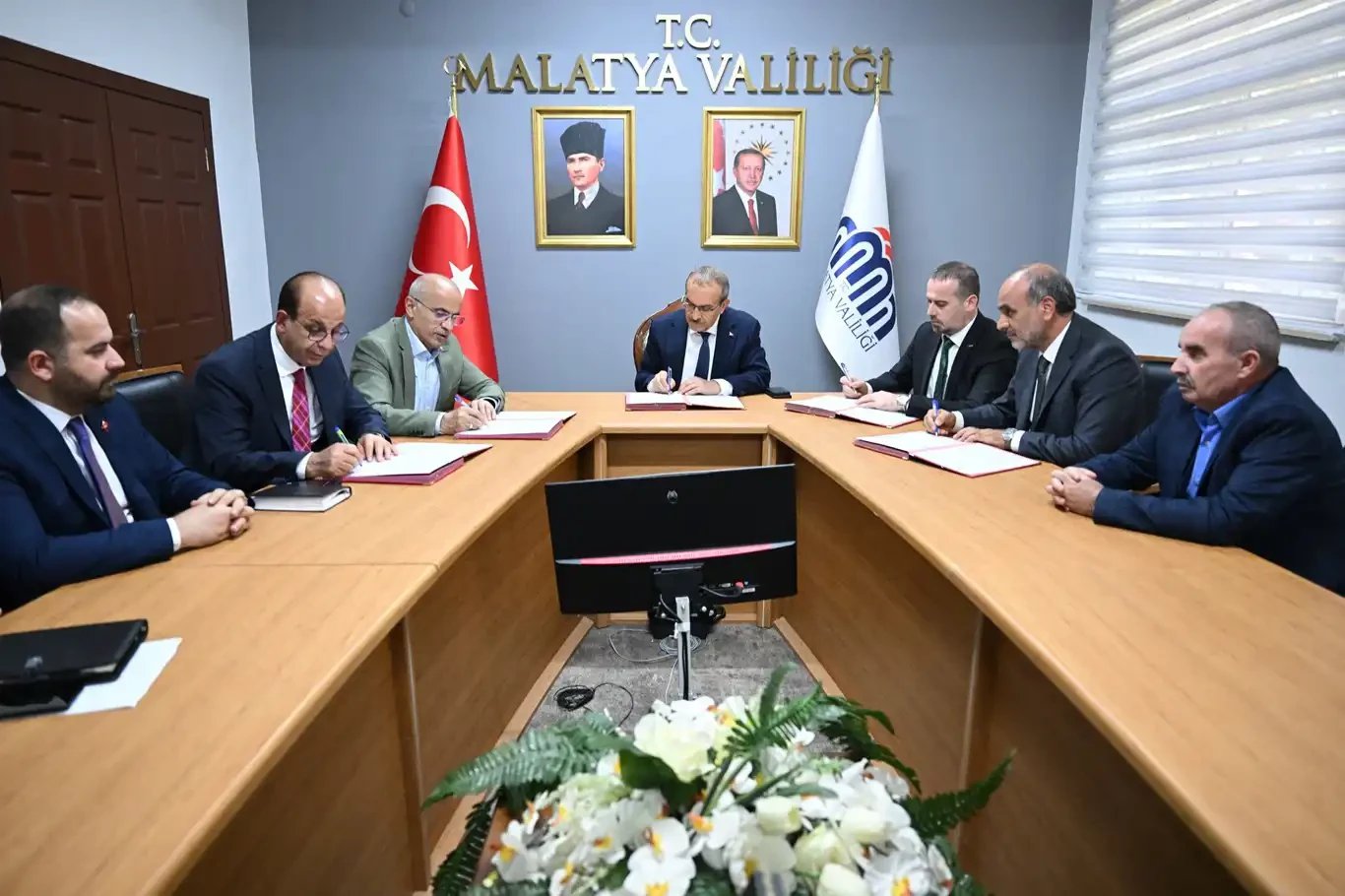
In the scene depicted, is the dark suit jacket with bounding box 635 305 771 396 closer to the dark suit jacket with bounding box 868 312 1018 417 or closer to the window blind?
the dark suit jacket with bounding box 868 312 1018 417

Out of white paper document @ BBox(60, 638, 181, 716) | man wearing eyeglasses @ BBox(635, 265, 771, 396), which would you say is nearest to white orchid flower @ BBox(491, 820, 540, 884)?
white paper document @ BBox(60, 638, 181, 716)

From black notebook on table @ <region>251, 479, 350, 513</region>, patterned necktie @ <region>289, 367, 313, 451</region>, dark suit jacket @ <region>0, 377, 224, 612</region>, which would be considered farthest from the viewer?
patterned necktie @ <region>289, 367, 313, 451</region>

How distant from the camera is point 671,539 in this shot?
1507 mm

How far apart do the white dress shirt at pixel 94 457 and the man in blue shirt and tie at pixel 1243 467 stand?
6.41 ft

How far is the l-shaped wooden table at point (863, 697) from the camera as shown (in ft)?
2.77

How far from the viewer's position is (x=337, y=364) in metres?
2.38

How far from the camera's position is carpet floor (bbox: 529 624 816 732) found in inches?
100

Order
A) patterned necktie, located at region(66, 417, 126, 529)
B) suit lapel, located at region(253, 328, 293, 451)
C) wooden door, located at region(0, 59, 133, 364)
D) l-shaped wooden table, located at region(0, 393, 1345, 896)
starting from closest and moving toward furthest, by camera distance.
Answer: l-shaped wooden table, located at region(0, 393, 1345, 896), patterned necktie, located at region(66, 417, 126, 529), suit lapel, located at region(253, 328, 293, 451), wooden door, located at region(0, 59, 133, 364)

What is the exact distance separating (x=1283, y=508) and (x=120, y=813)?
1.94 meters

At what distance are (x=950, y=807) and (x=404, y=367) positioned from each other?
94.5 inches

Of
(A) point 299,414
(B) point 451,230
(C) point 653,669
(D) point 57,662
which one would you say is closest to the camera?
(D) point 57,662

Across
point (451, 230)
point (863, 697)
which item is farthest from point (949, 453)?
point (451, 230)

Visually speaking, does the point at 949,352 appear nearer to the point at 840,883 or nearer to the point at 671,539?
the point at 671,539

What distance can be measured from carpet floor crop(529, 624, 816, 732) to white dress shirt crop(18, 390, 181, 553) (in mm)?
1285
